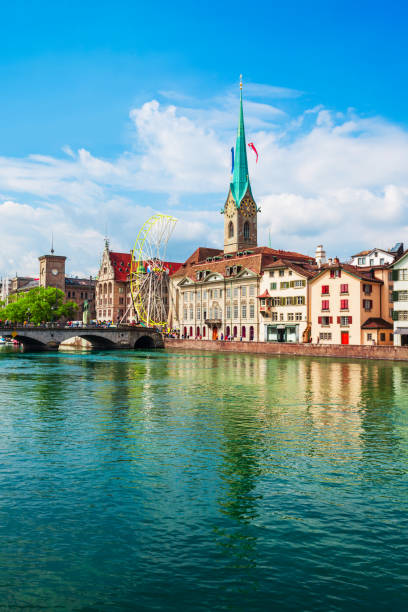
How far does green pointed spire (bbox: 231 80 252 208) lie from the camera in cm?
16662

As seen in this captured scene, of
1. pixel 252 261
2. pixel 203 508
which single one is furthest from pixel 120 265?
pixel 203 508

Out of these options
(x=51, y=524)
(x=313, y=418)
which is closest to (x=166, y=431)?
(x=313, y=418)

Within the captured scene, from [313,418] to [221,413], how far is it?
521 centimetres

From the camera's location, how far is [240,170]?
170 metres

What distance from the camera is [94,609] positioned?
37.4 ft

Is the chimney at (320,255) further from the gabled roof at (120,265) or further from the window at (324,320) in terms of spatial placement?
the gabled roof at (120,265)

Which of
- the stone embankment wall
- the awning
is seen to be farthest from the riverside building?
the awning

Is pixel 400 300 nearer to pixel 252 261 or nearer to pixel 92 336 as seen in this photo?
pixel 252 261

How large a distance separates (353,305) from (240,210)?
7630 cm

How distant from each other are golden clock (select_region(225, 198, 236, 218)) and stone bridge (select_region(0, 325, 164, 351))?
4979cm

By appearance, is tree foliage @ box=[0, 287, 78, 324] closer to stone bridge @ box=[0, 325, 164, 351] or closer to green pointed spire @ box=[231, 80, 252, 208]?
stone bridge @ box=[0, 325, 164, 351]

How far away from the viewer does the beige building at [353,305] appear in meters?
93.1

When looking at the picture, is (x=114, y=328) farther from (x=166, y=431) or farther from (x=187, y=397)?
(x=166, y=431)

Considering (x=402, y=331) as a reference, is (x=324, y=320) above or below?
above
